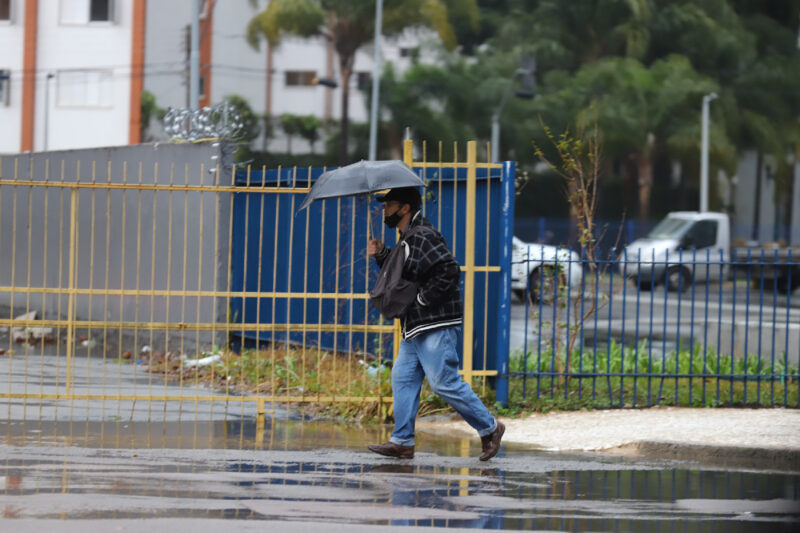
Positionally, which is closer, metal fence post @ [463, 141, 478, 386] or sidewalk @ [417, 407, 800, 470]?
sidewalk @ [417, 407, 800, 470]

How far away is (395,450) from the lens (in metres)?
7.68

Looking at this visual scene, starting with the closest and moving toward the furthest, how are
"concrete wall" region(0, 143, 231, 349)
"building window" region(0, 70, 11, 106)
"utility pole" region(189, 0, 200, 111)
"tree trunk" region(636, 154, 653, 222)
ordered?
"concrete wall" region(0, 143, 231, 349) < "utility pole" region(189, 0, 200, 111) < "building window" region(0, 70, 11, 106) < "tree trunk" region(636, 154, 653, 222)

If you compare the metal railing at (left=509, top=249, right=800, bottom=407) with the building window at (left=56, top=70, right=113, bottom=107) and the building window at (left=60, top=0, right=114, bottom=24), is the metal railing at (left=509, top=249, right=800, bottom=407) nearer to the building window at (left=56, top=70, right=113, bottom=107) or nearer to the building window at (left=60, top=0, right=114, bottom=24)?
the building window at (left=56, top=70, right=113, bottom=107)

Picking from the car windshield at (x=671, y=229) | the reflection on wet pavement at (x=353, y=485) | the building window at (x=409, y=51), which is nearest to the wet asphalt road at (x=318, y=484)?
the reflection on wet pavement at (x=353, y=485)

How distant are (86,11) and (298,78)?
7.93m

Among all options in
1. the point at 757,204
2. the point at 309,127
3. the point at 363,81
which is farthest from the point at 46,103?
the point at 757,204

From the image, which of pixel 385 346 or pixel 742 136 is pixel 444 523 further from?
pixel 742 136

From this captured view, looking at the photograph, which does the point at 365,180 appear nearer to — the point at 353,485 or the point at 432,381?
the point at 432,381

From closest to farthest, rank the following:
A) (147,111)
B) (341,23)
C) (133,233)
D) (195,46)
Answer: (133,233) → (195,46) → (147,111) → (341,23)

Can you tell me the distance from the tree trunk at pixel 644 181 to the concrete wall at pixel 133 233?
3451cm

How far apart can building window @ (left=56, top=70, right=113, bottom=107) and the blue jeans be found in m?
36.6

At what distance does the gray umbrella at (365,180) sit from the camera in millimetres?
7492

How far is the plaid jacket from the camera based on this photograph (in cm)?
747

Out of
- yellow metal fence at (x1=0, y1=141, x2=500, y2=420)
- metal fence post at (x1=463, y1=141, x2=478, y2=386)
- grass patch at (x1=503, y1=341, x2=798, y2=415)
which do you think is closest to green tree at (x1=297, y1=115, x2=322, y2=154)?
yellow metal fence at (x1=0, y1=141, x2=500, y2=420)
